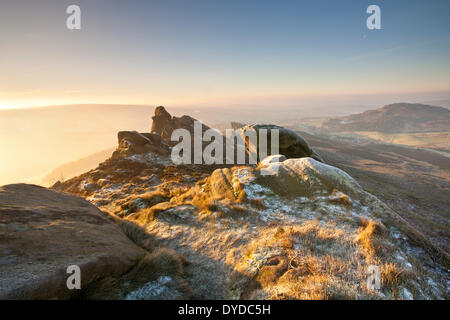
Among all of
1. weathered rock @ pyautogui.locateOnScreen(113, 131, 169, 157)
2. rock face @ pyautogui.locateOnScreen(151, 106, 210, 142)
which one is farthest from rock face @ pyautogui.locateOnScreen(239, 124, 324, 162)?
rock face @ pyautogui.locateOnScreen(151, 106, 210, 142)

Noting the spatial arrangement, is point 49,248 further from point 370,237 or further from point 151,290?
point 370,237

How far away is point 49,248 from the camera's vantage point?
5.77 meters

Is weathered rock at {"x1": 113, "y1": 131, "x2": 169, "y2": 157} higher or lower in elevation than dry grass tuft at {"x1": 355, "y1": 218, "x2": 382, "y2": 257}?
higher

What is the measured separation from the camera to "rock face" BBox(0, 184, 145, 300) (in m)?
4.66

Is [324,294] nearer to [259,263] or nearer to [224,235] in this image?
[259,263]

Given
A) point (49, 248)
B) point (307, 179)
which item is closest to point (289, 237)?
point (307, 179)

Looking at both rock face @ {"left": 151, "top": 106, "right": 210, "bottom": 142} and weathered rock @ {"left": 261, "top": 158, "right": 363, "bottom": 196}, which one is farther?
rock face @ {"left": 151, "top": 106, "right": 210, "bottom": 142}

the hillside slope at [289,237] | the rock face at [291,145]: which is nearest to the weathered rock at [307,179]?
the hillside slope at [289,237]

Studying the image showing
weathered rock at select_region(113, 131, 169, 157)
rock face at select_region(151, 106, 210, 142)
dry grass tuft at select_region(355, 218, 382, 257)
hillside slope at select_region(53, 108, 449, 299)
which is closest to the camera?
hillside slope at select_region(53, 108, 449, 299)

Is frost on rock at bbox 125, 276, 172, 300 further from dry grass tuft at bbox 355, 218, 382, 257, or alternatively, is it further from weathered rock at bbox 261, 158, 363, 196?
weathered rock at bbox 261, 158, 363, 196

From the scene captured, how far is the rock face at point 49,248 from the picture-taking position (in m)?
4.66
